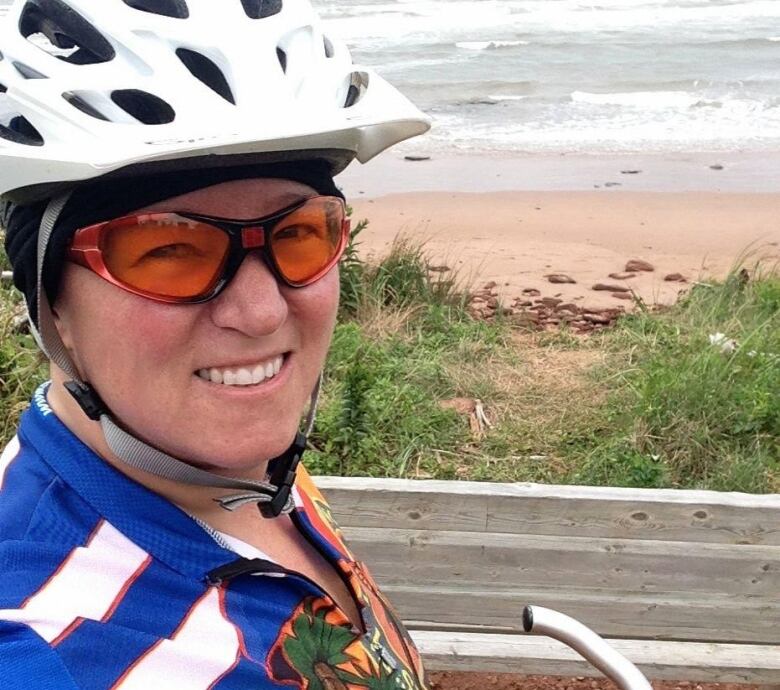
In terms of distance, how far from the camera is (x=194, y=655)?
1138 mm

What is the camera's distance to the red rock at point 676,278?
311 inches

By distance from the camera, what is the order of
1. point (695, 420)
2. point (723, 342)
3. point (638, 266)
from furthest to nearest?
point (638, 266) → point (723, 342) → point (695, 420)

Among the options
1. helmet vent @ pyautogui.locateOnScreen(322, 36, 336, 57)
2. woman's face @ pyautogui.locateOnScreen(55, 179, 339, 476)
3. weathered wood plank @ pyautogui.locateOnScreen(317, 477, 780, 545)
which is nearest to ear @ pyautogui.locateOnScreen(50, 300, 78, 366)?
woman's face @ pyautogui.locateOnScreen(55, 179, 339, 476)

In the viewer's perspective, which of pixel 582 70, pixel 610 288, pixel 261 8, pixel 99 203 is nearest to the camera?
pixel 99 203

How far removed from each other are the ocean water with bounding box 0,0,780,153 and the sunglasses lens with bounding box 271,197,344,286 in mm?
9106

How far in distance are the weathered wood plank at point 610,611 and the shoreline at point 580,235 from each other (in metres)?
4.33

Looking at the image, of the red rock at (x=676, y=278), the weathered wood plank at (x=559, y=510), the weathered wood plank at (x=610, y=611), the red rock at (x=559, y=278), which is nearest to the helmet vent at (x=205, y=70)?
the weathered wood plank at (x=559, y=510)

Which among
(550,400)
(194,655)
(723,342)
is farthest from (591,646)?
(723,342)

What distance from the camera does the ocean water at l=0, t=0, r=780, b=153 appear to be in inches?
556

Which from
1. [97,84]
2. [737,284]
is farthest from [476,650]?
[737,284]

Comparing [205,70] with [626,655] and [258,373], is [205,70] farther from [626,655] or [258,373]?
[626,655]

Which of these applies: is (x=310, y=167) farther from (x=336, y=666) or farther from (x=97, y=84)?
(x=336, y=666)

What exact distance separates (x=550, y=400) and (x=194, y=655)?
3394mm

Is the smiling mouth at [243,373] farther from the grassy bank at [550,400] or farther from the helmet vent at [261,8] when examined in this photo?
the grassy bank at [550,400]
